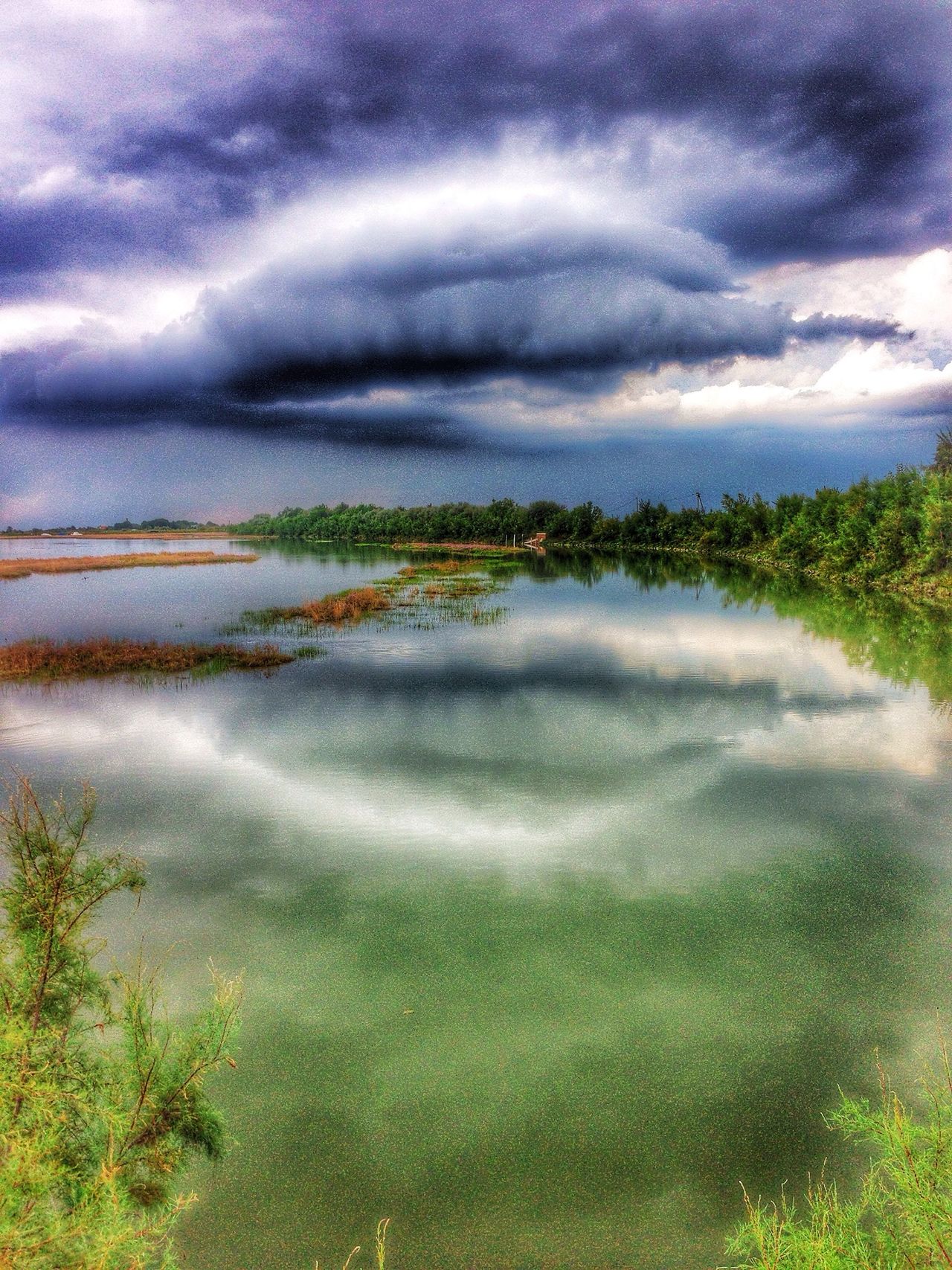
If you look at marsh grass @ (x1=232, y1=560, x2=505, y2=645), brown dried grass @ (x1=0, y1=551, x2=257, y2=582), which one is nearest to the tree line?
marsh grass @ (x1=232, y1=560, x2=505, y2=645)

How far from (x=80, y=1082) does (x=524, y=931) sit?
17.6 ft

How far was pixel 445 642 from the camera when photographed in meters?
27.0

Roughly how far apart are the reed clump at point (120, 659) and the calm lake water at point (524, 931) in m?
2.07

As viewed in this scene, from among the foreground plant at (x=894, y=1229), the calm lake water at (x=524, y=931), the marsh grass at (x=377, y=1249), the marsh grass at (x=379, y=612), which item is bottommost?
the marsh grass at (x=377, y=1249)

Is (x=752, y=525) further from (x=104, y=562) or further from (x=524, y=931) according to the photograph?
(x=524, y=931)

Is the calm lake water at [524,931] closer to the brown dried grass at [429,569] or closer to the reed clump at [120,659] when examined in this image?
the reed clump at [120,659]

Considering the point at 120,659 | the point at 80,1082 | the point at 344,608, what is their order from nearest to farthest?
the point at 80,1082 < the point at 120,659 < the point at 344,608

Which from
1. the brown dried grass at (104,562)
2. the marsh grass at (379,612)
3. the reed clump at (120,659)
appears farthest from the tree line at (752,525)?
the brown dried grass at (104,562)

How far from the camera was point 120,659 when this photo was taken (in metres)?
23.1

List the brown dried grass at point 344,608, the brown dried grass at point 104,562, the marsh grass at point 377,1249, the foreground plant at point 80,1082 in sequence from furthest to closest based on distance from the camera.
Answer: the brown dried grass at point 104,562, the brown dried grass at point 344,608, the marsh grass at point 377,1249, the foreground plant at point 80,1082

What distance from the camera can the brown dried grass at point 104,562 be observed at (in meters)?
61.1

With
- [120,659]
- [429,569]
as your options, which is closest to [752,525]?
[429,569]

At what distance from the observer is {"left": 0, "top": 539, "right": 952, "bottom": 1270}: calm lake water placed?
5.52m

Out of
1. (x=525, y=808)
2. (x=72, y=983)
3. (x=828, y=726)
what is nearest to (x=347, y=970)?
(x=72, y=983)
